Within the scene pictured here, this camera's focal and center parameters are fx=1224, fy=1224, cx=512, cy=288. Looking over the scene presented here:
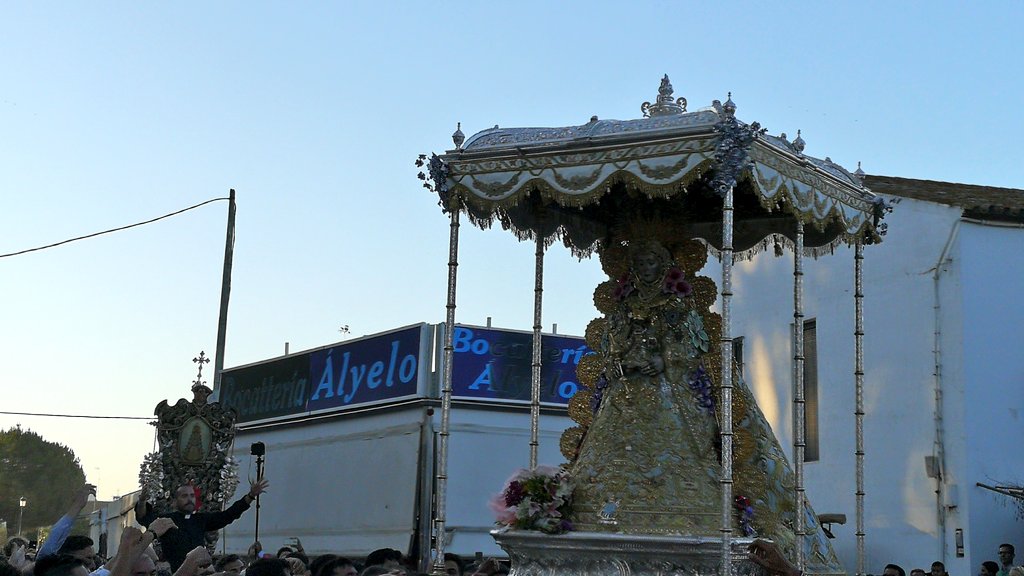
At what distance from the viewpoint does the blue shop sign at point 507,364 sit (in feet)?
64.6

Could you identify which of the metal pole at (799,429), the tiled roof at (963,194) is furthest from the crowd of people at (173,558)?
the tiled roof at (963,194)

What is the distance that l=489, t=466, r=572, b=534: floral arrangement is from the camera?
9023 millimetres

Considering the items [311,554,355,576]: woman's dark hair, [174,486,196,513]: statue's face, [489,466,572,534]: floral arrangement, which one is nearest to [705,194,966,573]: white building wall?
[489,466,572,534]: floral arrangement

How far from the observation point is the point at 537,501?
9.10 m

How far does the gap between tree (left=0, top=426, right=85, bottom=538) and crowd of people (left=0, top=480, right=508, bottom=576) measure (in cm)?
5188

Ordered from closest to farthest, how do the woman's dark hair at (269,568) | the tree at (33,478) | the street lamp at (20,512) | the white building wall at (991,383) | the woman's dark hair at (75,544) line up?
the woman's dark hair at (269,568)
the woman's dark hair at (75,544)
the white building wall at (991,383)
the street lamp at (20,512)
the tree at (33,478)

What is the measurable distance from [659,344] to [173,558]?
4.04 m

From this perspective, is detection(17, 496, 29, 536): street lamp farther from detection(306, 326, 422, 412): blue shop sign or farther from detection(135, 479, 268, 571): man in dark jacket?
detection(135, 479, 268, 571): man in dark jacket

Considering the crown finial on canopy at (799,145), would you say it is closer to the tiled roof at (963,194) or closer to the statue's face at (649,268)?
the statue's face at (649,268)

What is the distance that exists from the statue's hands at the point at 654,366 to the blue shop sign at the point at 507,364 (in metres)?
10.0

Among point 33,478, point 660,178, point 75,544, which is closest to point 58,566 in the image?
point 75,544

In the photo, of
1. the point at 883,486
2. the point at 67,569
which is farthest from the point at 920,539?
the point at 67,569

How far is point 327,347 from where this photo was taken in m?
22.3

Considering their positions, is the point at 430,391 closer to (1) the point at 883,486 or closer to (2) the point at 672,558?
(1) the point at 883,486
